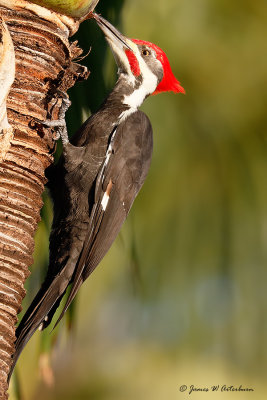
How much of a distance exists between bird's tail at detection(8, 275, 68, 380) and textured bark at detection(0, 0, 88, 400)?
421 millimetres

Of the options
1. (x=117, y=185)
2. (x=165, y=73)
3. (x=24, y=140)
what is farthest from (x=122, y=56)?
(x=24, y=140)

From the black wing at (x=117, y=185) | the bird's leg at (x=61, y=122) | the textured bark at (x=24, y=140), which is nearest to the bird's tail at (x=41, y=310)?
the black wing at (x=117, y=185)

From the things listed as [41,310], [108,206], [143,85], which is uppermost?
[143,85]

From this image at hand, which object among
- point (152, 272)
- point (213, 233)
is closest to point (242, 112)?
point (213, 233)

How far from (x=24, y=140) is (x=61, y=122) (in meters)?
0.51

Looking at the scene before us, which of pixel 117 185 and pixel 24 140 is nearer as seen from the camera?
pixel 24 140

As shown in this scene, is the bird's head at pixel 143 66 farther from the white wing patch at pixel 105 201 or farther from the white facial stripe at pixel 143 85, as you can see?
the white wing patch at pixel 105 201

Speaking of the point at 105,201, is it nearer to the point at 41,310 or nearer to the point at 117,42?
the point at 41,310

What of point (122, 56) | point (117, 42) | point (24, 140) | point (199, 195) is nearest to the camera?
point (24, 140)

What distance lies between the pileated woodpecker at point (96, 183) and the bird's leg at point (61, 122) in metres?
0.08

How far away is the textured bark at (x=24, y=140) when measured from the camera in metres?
2.73

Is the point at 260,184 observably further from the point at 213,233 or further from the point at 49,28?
the point at 49,28

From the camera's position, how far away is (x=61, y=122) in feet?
11.1

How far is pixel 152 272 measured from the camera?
4113 millimetres
